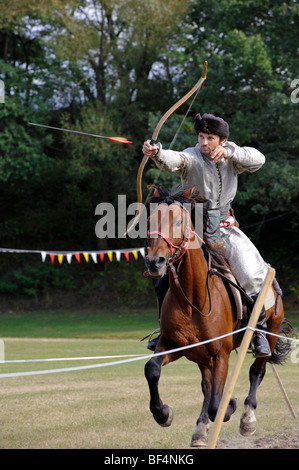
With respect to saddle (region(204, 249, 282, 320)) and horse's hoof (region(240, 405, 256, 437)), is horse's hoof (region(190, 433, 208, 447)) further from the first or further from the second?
saddle (region(204, 249, 282, 320))

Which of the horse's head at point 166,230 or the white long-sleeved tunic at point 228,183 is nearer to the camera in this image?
the horse's head at point 166,230

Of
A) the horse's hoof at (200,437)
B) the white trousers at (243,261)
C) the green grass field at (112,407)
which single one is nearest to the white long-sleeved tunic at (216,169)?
the white trousers at (243,261)

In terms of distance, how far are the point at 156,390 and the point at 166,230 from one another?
1.35m

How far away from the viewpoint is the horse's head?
4359 mm

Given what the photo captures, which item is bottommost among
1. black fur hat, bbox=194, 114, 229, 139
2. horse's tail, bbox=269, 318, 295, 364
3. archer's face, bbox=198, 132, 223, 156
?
horse's tail, bbox=269, 318, 295, 364

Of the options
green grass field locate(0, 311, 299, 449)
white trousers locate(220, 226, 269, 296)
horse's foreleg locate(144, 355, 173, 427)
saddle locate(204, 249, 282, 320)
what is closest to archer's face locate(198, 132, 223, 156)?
white trousers locate(220, 226, 269, 296)

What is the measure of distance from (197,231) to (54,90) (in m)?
22.2

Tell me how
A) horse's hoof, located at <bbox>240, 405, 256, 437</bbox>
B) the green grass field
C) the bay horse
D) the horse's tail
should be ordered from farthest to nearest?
the horse's tail, the green grass field, horse's hoof, located at <bbox>240, 405, 256, 437</bbox>, the bay horse

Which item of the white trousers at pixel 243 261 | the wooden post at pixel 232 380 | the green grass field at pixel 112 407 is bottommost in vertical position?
the green grass field at pixel 112 407

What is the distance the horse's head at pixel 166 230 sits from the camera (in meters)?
4.36

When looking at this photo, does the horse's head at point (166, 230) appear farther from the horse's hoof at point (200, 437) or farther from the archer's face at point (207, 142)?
the horse's hoof at point (200, 437)

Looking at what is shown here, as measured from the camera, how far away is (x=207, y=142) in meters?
→ 5.61

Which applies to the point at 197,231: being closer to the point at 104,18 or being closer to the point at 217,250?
the point at 217,250

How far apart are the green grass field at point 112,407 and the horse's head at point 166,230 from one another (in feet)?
7.47
